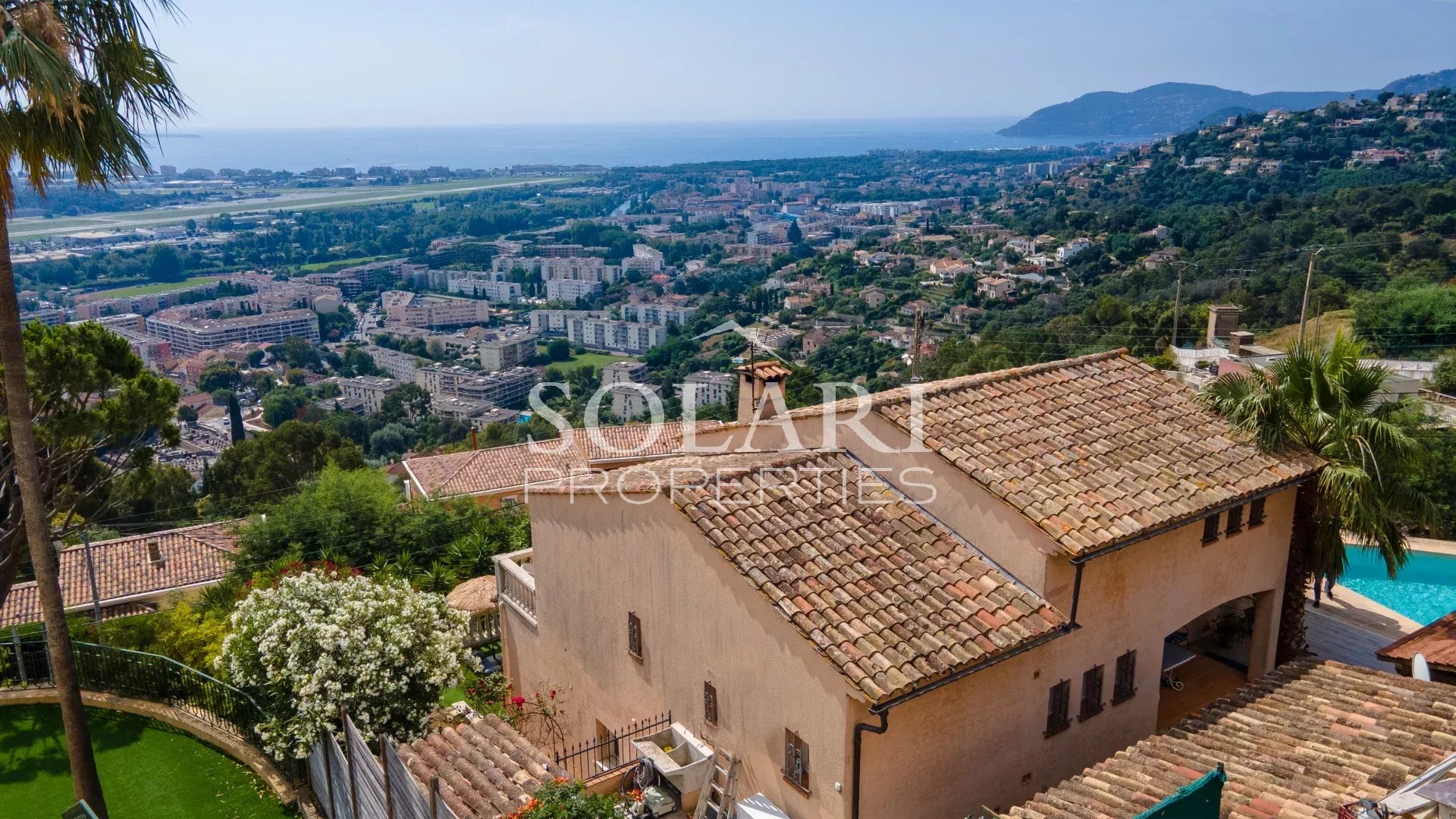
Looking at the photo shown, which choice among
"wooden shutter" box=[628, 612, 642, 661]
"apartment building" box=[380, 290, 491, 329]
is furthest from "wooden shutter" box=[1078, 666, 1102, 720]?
"apartment building" box=[380, 290, 491, 329]

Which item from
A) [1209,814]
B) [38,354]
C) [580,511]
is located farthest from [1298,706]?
[38,354]

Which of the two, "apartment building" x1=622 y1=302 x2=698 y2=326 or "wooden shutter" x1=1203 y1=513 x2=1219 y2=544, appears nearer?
"wooden shutter" x1=1203 y1=513 x2=1219 y2=544

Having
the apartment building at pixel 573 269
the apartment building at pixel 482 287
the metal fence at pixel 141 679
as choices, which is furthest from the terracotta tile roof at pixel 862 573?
the apartment building at pixel 482 287

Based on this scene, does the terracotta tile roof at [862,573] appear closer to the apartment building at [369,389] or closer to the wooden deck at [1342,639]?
the wooden deck at [1342,639]

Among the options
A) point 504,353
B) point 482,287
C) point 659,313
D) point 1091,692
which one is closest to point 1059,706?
point 1091,692

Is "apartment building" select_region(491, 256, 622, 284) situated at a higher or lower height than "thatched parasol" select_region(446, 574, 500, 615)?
lower

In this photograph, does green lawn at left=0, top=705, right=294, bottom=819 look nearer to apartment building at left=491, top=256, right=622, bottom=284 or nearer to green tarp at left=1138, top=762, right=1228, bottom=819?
green tarp at left=1138, top=762, right=1228, bottom=819
